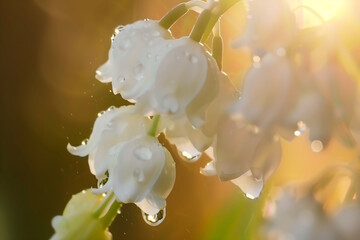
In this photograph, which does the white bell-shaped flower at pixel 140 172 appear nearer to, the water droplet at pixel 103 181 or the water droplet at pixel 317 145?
the water droplet at pixel 103 181

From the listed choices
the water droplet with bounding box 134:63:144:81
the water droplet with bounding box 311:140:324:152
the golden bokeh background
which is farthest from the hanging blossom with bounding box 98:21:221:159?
the golden bokeh background

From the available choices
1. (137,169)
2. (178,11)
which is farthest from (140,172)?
(178,11)

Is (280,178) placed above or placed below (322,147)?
below

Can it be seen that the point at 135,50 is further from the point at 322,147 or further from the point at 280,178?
the point at 280,178

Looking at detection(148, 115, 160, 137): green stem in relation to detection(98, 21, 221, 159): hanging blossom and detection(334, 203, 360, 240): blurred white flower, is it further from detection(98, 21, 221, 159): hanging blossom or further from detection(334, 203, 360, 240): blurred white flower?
detection(334, 203, 360, 240): blurred white flower

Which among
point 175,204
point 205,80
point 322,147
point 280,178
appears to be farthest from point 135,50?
point 175,204

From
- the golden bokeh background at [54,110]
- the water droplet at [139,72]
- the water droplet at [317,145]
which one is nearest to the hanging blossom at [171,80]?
the water droplet at [139,72]
